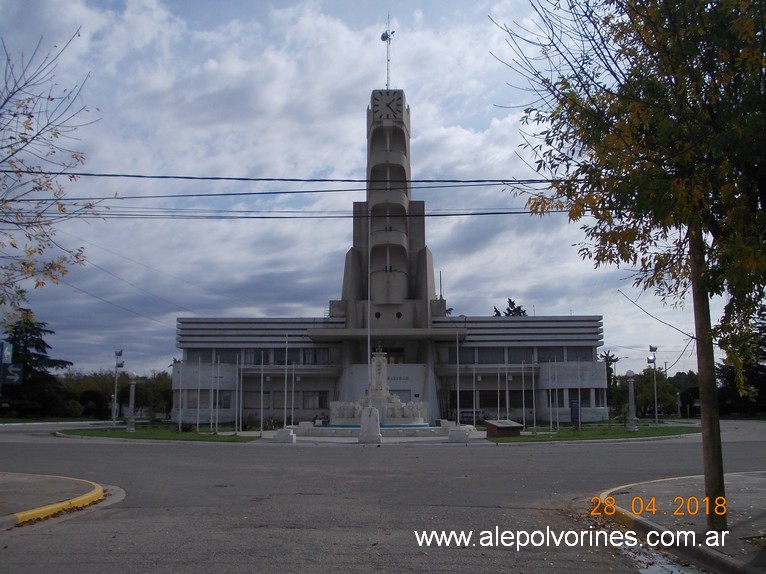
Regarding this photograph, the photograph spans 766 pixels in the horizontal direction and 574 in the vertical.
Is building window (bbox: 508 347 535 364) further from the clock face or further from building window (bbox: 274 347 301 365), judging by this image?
the clock face

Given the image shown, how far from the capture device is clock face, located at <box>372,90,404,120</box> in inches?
2601

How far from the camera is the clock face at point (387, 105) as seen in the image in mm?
66062

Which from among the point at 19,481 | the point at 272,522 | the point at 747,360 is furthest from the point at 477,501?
the point at 19,481

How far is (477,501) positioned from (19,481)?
9833 mm

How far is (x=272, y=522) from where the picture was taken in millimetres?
10602

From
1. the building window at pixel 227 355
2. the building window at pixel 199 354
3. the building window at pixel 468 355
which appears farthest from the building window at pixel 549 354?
the building window at pixel 199 354

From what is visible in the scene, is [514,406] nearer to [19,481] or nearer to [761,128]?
[19,481]

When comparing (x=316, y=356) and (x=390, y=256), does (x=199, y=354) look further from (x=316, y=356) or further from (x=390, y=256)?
(x=390, y=256)

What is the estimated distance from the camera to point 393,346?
69.6 metres
